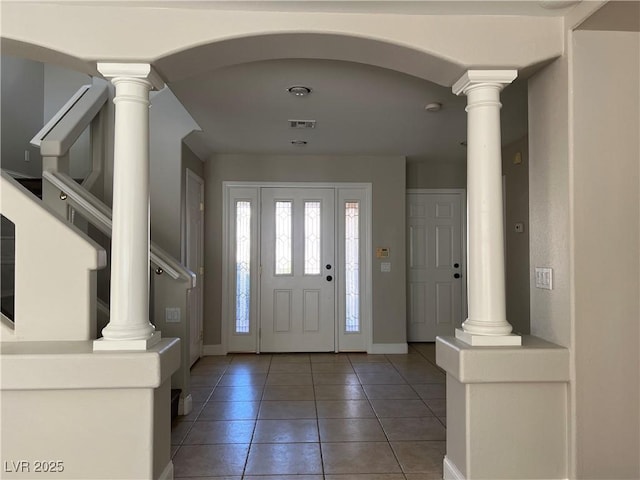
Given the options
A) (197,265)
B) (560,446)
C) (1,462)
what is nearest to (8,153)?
(197,265)

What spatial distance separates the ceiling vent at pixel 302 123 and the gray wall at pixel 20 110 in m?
2.98

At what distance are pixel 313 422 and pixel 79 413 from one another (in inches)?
Answer: 68.5

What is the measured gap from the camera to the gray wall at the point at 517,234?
499cm

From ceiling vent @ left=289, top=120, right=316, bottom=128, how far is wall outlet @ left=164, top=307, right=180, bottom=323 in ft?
6.40

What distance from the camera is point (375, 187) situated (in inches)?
226

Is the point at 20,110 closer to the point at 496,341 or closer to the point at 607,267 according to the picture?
the point at 496,341

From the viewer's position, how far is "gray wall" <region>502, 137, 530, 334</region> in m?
4.99

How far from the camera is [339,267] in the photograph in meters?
5.73

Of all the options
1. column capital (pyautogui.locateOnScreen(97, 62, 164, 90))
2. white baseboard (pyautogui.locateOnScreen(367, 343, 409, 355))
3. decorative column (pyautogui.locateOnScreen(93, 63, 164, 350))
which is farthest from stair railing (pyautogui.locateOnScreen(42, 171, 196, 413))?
white baseboard (pyautogui.locateOnScreen(367, 343, 409, 355))

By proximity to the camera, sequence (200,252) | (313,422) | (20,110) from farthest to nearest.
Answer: (200,252) → (20,110) → (313,422)

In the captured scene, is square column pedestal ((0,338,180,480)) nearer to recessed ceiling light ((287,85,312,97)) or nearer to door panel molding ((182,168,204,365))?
recessed ceiling light ((287,85,312,97))

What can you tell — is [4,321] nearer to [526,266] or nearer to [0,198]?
[0,198]

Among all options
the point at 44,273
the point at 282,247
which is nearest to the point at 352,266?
the point at 282,247

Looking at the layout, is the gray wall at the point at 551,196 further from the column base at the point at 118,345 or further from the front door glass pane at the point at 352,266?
the front door glass pane at the point at 352,266
